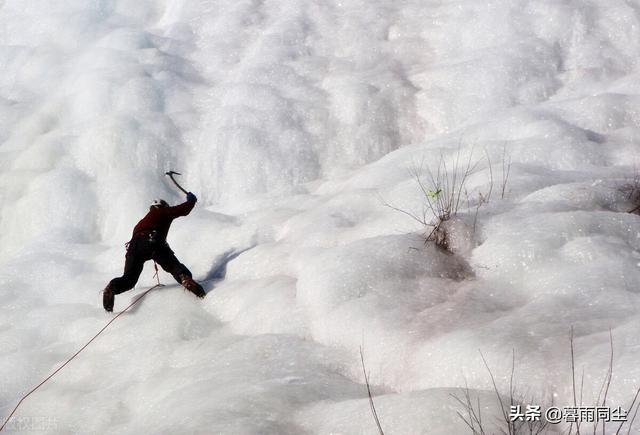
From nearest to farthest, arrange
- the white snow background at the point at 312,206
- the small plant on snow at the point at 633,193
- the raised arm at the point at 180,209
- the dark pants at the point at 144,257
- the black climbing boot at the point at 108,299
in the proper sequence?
the white snow background at the point at 312,206 < the small plant on snow at the point at 633,193 < the black climbing boot at the point at 108,299 < the dark pants at the point at 144,257 < the raised arm at the point at 180,209

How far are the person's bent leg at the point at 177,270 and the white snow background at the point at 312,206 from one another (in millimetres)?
267

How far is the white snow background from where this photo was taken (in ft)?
12.2

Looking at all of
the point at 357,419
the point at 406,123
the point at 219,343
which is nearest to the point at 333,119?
the point at 406,123

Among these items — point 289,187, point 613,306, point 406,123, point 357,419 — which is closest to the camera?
point 357,419

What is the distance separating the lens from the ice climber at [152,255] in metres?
5.73

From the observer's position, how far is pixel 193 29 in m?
10.4

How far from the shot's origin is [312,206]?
6.93 meters

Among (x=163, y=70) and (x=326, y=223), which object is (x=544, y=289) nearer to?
(x=326, y=223)

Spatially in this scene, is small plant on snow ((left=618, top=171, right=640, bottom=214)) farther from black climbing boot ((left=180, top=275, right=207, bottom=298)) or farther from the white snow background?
black climbing boot ((left=180, top=275, right=207, bottom=298))

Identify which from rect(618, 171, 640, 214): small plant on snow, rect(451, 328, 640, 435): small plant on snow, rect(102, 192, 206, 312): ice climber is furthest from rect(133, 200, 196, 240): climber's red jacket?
rect(618, 171, 640, 214): small plant on snow

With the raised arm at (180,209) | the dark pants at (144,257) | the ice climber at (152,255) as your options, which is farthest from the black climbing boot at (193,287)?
the raised arm at (180,209)

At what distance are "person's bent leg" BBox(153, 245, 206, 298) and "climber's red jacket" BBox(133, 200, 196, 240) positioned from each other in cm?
17

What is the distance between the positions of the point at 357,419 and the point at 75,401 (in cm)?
230

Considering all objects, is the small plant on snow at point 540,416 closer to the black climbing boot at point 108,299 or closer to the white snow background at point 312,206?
the white snow background at point 312,206
